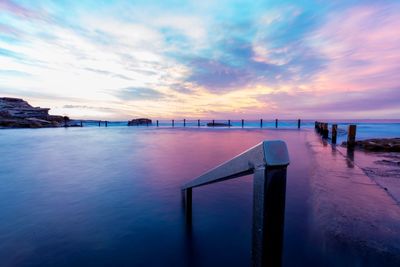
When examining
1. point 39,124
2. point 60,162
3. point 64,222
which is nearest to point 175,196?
point 64,222

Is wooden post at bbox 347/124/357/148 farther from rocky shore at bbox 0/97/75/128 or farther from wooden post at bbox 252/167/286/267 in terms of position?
rocky shore at bbox 0/97/75/128

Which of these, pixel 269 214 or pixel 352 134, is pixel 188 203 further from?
pixel 352 134

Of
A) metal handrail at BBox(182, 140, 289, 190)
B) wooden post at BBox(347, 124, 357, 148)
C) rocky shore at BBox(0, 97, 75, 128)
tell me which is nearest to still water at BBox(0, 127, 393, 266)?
metal handrail at BBox(182, 140, 289, 190)

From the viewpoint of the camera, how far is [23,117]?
4116 centimetres

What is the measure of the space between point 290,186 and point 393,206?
176cm

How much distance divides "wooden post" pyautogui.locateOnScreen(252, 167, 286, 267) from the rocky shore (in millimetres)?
43142

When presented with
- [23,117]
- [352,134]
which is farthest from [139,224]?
[23,117]

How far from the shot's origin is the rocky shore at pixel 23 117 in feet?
112

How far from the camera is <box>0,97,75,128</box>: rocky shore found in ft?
112

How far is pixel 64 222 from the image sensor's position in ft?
11.4

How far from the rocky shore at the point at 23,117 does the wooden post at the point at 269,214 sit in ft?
142

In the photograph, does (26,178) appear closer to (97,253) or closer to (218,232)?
(97,253)

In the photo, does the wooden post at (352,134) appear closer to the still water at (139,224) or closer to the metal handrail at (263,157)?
the still water at (139,224)

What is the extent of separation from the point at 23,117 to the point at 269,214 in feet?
173
